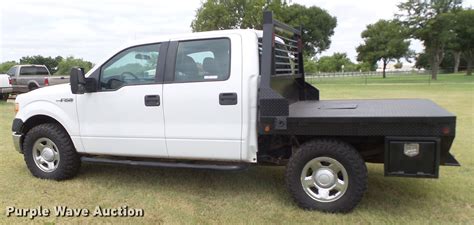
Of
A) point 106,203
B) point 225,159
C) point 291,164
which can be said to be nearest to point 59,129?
point 106,203

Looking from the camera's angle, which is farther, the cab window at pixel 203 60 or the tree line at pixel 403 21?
the tree line at pixel 403 21

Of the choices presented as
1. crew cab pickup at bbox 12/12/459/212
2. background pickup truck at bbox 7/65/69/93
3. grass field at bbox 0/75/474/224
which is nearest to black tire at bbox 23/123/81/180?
crew cab pickup at bbox 12/12/459/212

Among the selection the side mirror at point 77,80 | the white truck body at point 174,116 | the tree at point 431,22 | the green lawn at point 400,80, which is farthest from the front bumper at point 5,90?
the tree at point 431,22

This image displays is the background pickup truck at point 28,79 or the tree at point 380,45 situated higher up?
the tree at point 380,45

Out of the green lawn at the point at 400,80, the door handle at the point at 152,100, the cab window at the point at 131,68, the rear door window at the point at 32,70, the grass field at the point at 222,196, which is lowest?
the green lawn at the point at 400,80

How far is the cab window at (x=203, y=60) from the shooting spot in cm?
443

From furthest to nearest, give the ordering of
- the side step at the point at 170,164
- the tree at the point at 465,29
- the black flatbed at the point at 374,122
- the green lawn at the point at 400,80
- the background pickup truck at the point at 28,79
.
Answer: the tree at the point at 465,29
the green lawn at the point at 400,80
the background pickup truck at the point at 28,79
the side step at the point at 170,164
the black flatbed at the point at 374,122

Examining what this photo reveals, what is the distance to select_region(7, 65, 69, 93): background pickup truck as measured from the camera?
16.4 m

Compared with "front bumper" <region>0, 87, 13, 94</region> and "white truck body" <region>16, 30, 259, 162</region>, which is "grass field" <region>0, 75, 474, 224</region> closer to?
"white truck body" <region>16, 30, 259, 162</region>

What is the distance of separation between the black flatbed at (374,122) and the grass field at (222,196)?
833mm

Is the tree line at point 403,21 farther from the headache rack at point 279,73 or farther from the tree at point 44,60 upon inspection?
the headache rack at point 279,73

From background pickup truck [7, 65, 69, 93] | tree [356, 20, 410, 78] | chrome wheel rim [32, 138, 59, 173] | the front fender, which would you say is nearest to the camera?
the front fender

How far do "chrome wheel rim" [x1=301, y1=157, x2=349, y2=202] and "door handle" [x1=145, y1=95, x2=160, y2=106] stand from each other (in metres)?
1.71

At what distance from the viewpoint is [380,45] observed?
54.8 m
